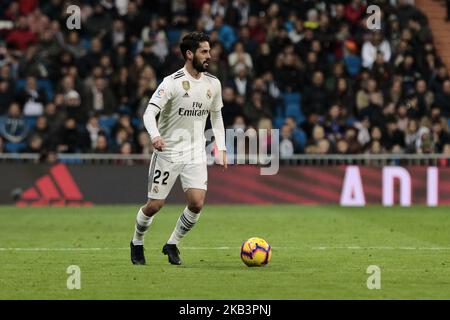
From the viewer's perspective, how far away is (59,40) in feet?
88.3

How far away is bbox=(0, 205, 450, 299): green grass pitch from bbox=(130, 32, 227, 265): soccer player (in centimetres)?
76

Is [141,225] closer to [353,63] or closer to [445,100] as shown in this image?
[445,100]

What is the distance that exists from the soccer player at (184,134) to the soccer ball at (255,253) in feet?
2.46

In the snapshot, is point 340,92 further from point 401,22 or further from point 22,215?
point 22,215

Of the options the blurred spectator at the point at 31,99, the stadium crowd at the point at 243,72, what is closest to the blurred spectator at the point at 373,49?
the stadium crowd at the point at 243,72

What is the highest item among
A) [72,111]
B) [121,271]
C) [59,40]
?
[59,40]

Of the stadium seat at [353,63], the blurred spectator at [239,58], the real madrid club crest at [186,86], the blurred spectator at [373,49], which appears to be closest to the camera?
the real madrid club crest at [186,86]

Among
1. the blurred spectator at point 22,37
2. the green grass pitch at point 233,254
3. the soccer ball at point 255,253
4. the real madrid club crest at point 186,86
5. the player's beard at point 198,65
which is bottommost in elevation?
the green grass pitch at point 233,254

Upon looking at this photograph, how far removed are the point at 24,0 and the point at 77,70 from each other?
11.1ft

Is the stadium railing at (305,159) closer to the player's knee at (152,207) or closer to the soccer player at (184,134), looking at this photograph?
the soccer player at (184,134)

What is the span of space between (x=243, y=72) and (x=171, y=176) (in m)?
13.4

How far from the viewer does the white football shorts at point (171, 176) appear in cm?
1305

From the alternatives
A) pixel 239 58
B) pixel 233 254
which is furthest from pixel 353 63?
pixel 233 254
